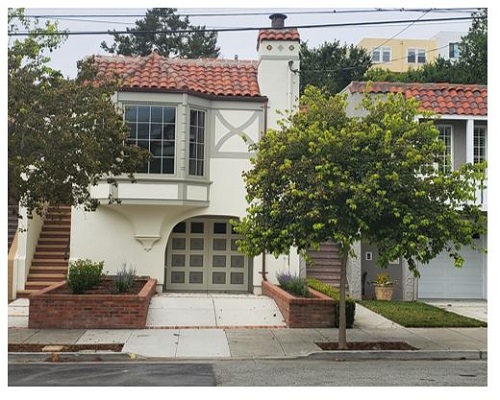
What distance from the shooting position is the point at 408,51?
39188 millimetres

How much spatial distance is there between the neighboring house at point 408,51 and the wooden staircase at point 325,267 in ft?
42.2

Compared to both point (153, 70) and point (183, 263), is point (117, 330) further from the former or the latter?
point (153, 70)

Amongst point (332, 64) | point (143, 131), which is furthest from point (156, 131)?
point (332, 64)

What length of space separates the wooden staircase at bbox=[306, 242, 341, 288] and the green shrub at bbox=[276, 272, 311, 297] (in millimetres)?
2331

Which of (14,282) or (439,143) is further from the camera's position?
(14,282)

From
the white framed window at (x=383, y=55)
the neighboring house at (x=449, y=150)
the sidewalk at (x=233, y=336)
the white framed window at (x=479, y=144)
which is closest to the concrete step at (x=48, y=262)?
the sidewalk at (x=233, y=336)

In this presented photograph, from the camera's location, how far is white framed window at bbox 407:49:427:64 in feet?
125

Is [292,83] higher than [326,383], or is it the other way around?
[292,83]

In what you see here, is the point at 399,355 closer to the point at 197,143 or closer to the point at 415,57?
the point at 197,143

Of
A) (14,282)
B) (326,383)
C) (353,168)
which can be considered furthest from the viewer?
(14,282)

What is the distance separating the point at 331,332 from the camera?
12.6m

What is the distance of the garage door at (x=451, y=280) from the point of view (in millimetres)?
18266

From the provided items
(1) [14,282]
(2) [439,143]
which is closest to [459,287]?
(2) [439,143]
